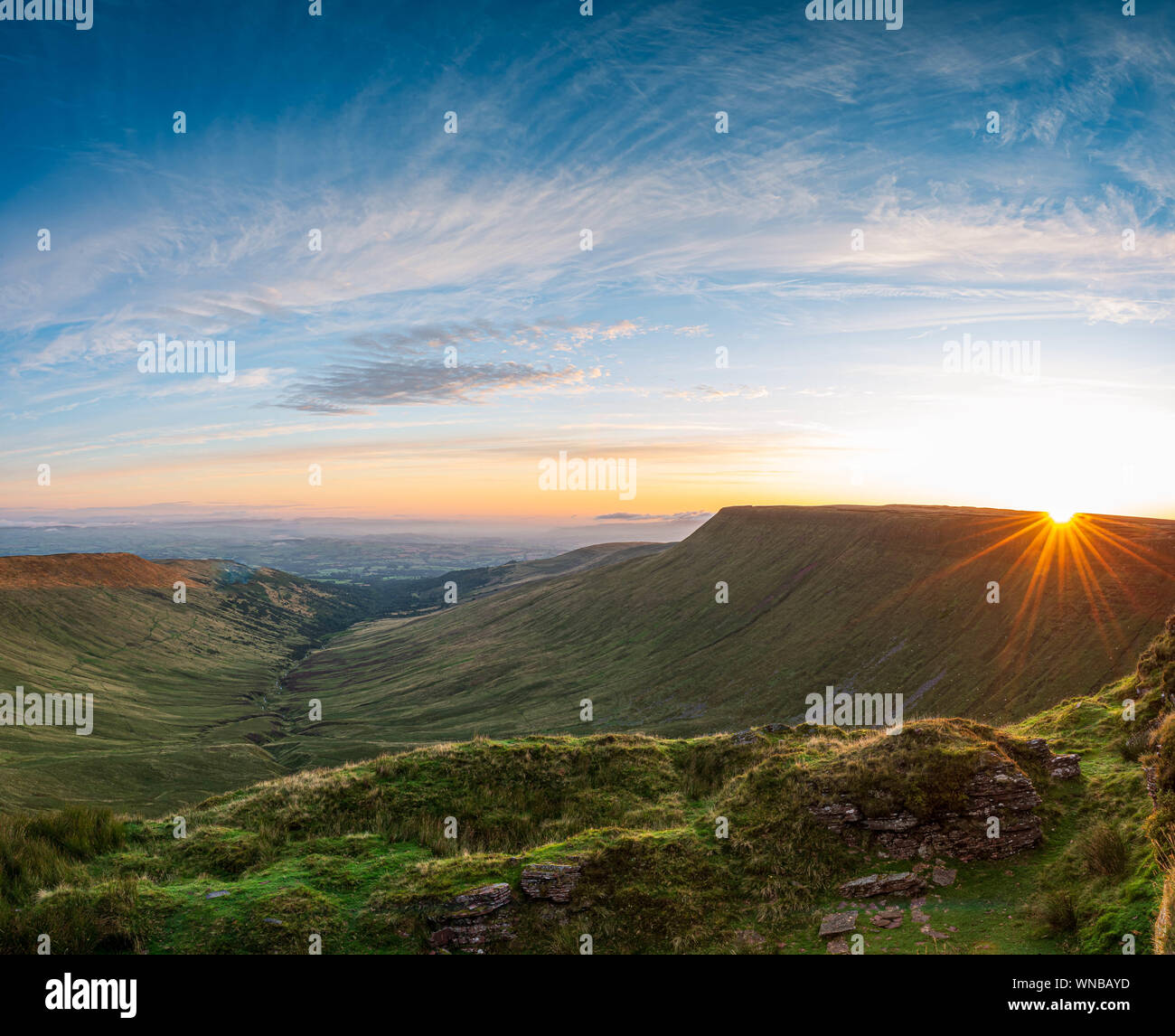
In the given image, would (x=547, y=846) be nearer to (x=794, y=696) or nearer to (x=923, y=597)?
(x=794, y=696)

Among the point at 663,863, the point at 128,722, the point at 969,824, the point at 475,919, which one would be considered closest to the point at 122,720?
the point at 128,722

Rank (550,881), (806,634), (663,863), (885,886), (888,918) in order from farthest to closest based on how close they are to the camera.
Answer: (806,634)
(663,863)
(550,881)
(885,886)
(888,918)

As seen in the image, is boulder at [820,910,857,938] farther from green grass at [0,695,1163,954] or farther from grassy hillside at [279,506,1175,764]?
grassy hillside at [279,506,1175,764]

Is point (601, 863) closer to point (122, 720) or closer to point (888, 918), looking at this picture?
point (888, 918)

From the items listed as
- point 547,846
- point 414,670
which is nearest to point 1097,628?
point 547,846

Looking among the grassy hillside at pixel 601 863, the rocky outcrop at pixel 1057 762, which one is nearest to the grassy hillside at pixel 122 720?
the grassy hillside at pixel 601 863

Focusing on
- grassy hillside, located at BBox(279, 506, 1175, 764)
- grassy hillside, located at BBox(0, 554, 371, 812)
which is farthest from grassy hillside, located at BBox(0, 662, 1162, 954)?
grassy hillside, located at BBox(0, 554, 371, 812)
